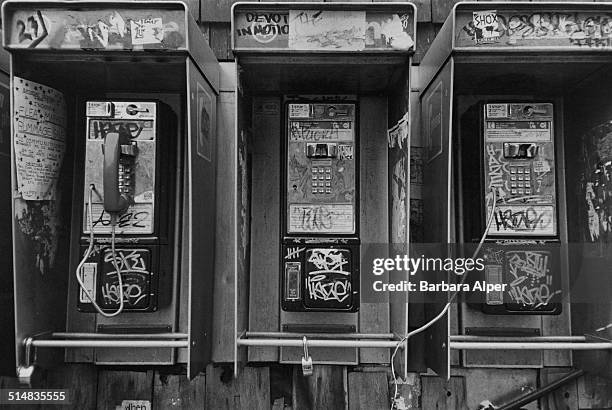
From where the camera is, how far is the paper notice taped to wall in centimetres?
217

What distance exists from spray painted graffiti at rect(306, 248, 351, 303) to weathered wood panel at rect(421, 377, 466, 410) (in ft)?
2.27

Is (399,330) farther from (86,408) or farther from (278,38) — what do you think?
(86,408)

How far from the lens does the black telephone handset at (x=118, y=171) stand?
2.07 m

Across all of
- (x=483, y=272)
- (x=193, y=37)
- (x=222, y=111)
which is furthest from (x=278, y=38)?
(x=483, y=272)

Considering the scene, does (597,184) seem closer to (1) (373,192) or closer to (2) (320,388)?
(1) (373,192)

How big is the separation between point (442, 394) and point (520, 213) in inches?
37.7

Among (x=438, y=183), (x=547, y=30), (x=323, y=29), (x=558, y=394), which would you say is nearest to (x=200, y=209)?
(x=323, y=29)

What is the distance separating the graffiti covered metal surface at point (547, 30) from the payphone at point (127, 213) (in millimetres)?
1365

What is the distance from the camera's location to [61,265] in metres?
2.48

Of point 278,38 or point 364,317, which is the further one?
point 364,317

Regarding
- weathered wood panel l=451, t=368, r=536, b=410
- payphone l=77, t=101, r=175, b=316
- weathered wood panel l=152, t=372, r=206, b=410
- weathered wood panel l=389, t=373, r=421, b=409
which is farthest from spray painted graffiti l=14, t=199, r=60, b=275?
weathered wood panel l=451, t=368, r=536, b=410

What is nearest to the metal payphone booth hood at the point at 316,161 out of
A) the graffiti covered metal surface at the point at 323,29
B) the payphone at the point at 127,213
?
the graffiti covered metal surface at the point at 323,29

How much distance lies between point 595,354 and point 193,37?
88.2 inches

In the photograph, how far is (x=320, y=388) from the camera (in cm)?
256
